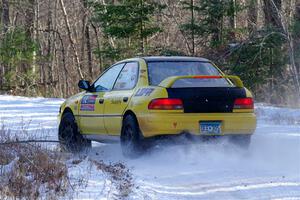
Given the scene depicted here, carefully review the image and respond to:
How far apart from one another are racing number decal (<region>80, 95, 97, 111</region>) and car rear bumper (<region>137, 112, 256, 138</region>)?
5.44 feet

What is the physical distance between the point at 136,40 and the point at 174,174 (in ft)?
66.7

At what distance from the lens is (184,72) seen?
10.8 meters

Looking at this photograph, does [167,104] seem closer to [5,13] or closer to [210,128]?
[210,128]

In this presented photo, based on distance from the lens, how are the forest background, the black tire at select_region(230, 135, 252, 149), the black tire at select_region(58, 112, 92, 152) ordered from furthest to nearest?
the forest background < the black tire at select_region(58, 112, 92, 152) < the black tire at select_region(230, 135, 252, 149)

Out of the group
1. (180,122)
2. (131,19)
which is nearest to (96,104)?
(180,122)

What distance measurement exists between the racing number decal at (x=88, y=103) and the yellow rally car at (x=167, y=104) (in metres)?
0.02

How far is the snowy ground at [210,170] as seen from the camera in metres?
7.57

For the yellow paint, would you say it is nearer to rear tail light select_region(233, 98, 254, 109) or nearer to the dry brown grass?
rear tail light select_region(233, 98, 254, 109)

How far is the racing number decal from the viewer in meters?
11.4

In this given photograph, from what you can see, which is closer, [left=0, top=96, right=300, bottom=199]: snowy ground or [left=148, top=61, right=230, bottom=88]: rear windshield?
[left=0, top=96, right=300, bottom=199]: snowy ground

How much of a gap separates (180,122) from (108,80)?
86.5 inches

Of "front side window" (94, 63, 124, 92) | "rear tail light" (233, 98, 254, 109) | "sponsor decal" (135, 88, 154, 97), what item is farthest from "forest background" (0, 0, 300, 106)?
"sponsor decal" (135, 88, 154, 97)

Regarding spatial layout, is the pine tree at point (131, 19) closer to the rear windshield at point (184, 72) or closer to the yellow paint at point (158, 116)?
the rear windshield at point (184, 72)

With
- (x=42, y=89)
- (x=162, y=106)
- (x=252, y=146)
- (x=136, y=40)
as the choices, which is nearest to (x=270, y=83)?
(x=136, y=40)
